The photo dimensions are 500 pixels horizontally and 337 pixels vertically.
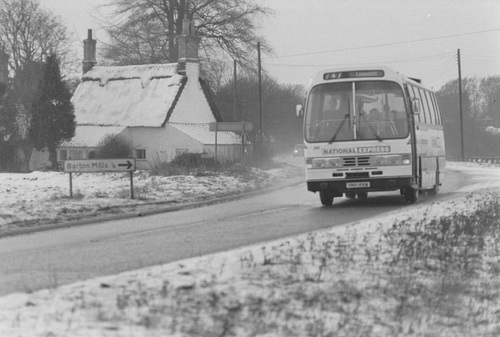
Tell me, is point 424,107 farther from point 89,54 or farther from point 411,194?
point 89,54

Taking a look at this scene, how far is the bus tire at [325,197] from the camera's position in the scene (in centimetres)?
1912

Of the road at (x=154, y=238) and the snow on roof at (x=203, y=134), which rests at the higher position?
the snow on roof at (x=203, y=134)

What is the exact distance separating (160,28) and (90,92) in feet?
24.9

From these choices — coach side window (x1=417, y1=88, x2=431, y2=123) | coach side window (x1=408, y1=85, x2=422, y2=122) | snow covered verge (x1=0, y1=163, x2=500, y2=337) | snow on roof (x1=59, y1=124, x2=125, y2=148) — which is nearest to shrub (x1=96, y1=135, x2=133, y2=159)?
snow on roof (x1=59, y1=124, x2=125, y2=148)

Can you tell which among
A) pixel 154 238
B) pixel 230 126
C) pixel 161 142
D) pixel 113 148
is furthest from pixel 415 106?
pixel 161 142

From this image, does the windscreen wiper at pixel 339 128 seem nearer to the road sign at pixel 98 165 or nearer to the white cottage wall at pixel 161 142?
the road sign at pixel 98 165

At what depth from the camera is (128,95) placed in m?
59.6

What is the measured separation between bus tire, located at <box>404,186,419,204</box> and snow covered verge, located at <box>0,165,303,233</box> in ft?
20.9

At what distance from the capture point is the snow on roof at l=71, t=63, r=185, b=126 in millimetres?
56531

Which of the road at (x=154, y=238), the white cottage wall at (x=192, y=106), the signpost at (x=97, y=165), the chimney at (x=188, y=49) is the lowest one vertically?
the road at (x=154, y=238)

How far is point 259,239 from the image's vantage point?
12.2m

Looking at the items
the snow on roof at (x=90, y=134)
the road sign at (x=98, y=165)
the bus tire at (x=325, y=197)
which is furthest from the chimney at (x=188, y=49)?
the bus tire at (x=325, y=197)

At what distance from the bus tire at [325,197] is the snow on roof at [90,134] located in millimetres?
37791

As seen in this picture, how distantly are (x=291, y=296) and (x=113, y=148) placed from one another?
4522 cm
